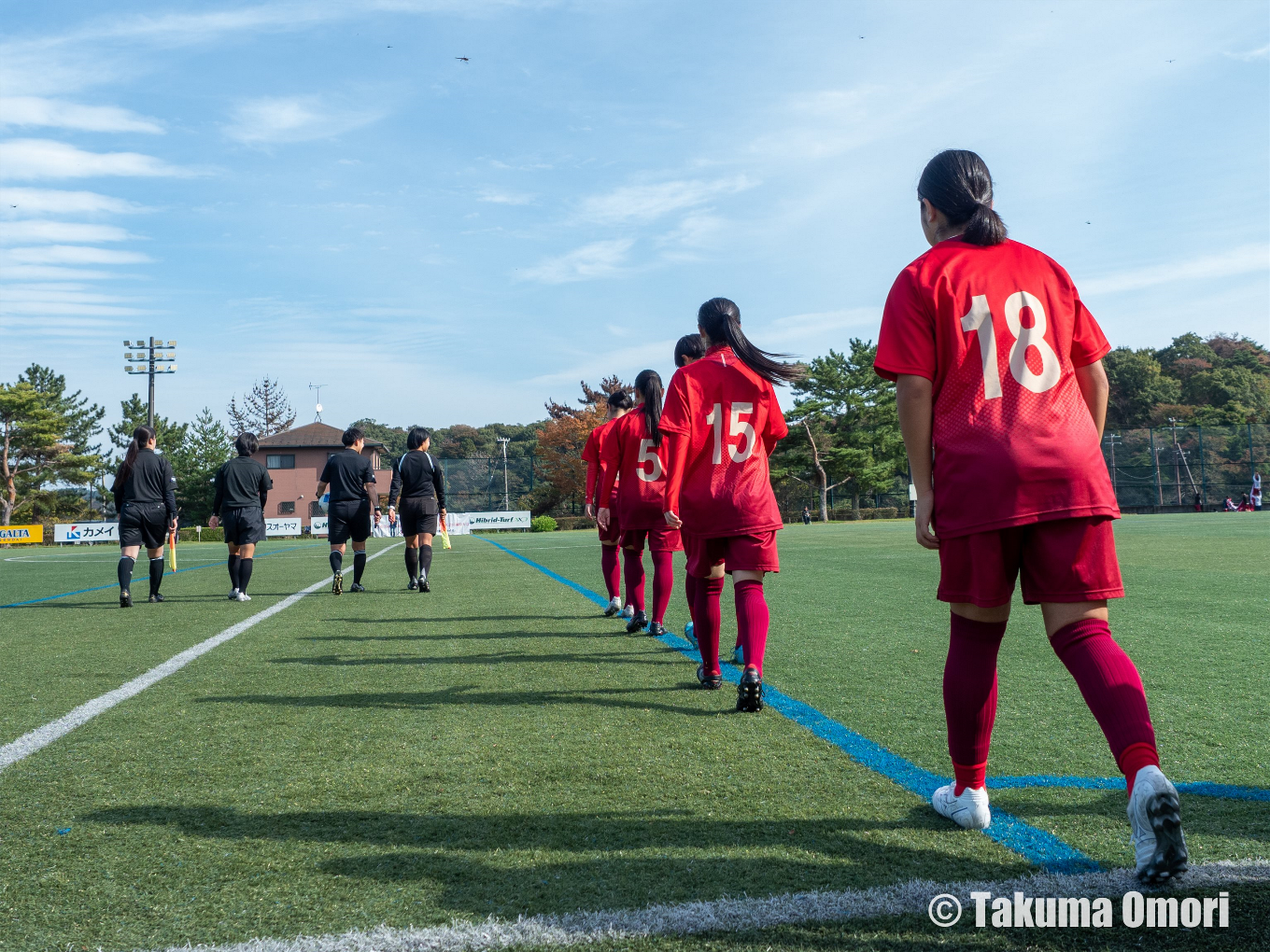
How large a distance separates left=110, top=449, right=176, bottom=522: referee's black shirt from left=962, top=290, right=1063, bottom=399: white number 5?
8.73m

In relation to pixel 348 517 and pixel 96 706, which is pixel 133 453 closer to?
pixel 348 517

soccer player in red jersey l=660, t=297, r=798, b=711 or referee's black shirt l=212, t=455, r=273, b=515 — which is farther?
referee's black shirt l=212, t=455, r=273, b=515

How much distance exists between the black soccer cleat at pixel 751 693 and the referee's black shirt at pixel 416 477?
6.66 m

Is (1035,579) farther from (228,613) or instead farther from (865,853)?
(228,613)

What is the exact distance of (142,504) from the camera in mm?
9266

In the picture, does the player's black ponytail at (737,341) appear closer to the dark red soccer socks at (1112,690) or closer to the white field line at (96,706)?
the dark red soccer socks at (1112,690)

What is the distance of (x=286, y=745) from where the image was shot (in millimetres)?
3539

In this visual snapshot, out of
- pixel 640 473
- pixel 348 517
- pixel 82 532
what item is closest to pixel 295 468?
pixel 82 532

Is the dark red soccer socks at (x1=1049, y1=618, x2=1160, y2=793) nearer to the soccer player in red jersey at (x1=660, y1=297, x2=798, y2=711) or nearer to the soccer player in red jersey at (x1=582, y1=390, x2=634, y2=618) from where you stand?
the soccer player in red jersey at (x1=660, y1=297, x2=798, y2=711)

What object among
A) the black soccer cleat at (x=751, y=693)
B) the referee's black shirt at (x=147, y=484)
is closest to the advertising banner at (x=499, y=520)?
the referee's black shirt at (x=147, y=484)

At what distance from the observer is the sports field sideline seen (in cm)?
207

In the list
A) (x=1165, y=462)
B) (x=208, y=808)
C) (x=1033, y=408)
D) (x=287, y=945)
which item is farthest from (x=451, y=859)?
(x=1165, y=462)

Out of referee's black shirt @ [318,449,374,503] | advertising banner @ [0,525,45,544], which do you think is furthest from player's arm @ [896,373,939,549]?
advertising banner @ [0,525,45,544]

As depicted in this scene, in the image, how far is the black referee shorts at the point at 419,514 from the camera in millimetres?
10164
